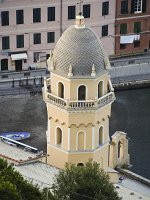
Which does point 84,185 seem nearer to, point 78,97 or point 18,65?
point 78,97

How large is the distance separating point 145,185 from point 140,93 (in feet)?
129

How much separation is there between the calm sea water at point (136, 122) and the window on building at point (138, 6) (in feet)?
40.7

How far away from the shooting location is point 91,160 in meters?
79.7

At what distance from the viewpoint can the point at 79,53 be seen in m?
76.2

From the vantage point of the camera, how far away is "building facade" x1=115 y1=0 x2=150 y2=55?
129 meters

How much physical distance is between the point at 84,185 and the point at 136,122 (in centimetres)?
3985

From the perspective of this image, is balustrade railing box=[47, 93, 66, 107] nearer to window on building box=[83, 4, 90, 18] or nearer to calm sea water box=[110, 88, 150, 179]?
calm sea water box=[110, 88, 150, 179]

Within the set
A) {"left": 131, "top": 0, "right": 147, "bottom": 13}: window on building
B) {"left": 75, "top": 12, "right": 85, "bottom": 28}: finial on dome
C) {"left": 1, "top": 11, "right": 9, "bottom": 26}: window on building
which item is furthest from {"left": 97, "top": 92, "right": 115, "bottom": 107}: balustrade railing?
{"left": 131, "top": 0, "right": 147, "bottom": 13}: window on building

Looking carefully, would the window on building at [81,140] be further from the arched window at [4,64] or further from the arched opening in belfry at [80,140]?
the arched window at [4,64]

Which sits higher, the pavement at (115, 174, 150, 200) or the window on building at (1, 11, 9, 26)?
the window on building at (1, 11, 9, 26)

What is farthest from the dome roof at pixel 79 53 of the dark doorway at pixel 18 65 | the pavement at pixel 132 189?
the dark doorway at pixel 18 65

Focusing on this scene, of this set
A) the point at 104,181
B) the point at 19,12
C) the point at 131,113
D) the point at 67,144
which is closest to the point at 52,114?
the point at 67,144

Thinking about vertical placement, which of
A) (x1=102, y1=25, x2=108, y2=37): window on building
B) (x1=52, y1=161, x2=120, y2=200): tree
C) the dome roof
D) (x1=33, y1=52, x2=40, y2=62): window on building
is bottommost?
(x1=52, y1=161, x2=120, y2=200): tree

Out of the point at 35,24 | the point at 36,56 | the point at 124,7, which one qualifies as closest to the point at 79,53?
the point at 35,24
